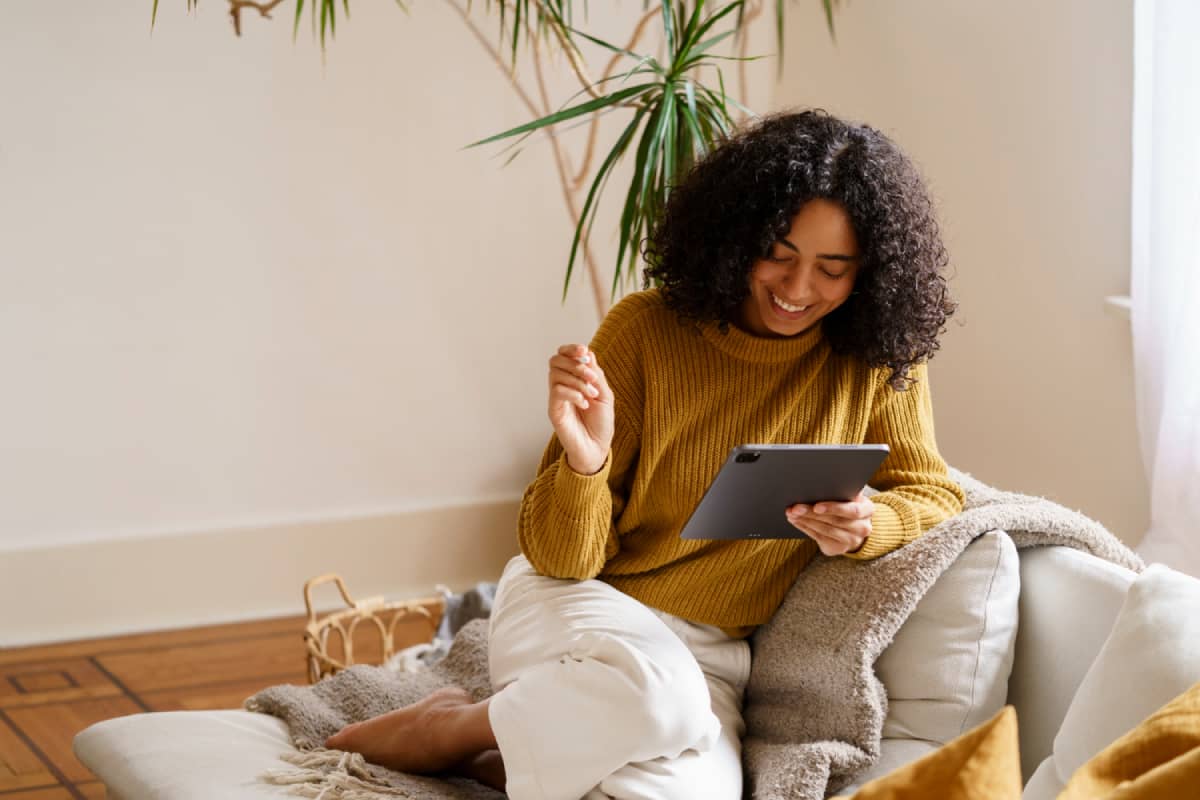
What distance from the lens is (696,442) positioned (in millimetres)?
1886

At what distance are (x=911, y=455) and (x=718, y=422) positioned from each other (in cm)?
29

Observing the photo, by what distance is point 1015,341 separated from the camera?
3.04 meters

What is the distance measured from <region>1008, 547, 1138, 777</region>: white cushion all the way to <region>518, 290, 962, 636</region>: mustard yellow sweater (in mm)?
169

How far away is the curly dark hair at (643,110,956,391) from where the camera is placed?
70.8 inches

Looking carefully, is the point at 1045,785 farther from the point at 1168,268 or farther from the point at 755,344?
the point at 1168,268

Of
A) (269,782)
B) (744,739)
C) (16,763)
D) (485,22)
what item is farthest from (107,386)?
(744,739)

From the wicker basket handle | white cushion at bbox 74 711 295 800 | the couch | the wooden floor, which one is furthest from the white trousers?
the wooden floor

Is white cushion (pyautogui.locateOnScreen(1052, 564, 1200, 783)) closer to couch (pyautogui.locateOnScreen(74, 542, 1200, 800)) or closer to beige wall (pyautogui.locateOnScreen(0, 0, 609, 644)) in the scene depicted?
couch (pyautogui.locateOnScreen(74, 542, 1200, 800))

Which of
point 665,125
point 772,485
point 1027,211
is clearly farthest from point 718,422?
point 1027,211

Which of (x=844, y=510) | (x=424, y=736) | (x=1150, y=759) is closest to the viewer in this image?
(x=1150, y=759)

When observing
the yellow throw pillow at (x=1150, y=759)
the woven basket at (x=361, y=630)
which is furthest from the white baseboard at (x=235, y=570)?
the yellow throw pillow at (x=1150, y=759)

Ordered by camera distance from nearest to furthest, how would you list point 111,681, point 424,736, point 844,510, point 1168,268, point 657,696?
point 657,696, point 844,510, point 424,736, point 1168,268, point 111,681

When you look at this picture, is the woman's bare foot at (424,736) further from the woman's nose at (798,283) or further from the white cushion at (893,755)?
the woman's nose at (798,283)

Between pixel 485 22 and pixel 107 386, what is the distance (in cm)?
120
